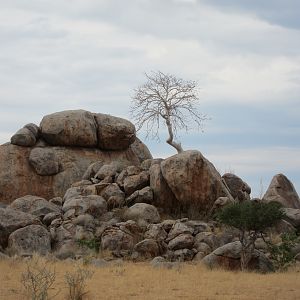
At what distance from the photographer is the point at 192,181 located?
28203 mm

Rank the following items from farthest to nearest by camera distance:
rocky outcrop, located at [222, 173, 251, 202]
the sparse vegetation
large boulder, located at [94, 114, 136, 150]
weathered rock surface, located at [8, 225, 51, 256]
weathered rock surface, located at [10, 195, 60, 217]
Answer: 1. large boulder, located at [94, 114, 136, 150]
2. rocky outcrop, located at [222, 173, 251, 202]
3. weathered rock surface, located at [10, 195, 60, 217]
4. the sparse vegetation
5. weathered rock surface, located at [8, 225, 51, 256]

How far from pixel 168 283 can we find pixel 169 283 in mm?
33

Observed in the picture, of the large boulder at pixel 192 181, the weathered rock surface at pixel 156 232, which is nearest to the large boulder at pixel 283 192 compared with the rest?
the large boulder at pixel 192 181

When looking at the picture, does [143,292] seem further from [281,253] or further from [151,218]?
[151,218]

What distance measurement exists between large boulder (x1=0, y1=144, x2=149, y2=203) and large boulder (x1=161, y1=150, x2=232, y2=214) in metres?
6.69

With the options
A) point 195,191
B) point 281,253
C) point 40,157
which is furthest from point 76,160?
point 281,253

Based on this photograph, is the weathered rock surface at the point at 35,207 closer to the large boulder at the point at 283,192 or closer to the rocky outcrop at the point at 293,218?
the rocky outcrop at the point at 293,218

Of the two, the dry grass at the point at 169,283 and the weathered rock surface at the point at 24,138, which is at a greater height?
the weathered rock surface at the point at 24,138

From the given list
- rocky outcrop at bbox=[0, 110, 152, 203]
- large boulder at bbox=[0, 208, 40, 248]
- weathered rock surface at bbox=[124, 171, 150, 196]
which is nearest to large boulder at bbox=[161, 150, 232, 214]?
weathered rock surface at bbox=[124, 171, 150, 196]

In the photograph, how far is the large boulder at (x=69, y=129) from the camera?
111 feet

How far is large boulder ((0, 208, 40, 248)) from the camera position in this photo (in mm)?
23859

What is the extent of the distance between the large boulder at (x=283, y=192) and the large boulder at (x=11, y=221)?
1337cm

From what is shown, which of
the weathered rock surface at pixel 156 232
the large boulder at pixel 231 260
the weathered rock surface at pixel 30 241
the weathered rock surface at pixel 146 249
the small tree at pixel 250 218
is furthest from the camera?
the weathered rock surface at pixel 156 232

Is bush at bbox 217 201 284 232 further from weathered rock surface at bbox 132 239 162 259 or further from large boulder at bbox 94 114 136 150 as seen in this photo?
large boulder at bbox 94 114 136 150
